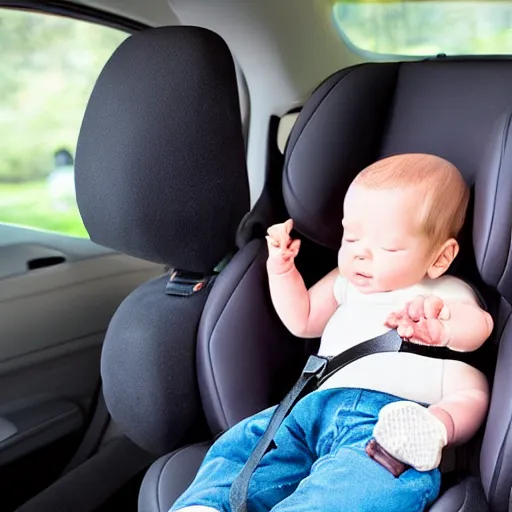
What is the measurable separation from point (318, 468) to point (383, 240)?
368 millimetres

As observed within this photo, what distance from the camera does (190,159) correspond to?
1.44 m

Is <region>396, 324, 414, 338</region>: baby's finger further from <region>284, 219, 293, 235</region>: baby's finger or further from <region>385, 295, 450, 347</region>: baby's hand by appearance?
<region>284, 219, 293, 235</region>: baby's finger

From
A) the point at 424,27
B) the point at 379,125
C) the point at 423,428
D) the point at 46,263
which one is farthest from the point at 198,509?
the point at 424,27

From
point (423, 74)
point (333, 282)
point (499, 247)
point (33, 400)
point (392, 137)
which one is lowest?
point (33, 400)

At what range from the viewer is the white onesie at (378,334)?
1.31 m

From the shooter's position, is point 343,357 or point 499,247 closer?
point 499,247

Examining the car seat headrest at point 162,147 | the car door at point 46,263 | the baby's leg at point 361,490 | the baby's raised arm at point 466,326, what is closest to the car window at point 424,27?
the car door at point 46,263

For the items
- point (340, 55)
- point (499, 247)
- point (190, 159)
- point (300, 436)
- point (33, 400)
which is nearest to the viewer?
point (499, 247)

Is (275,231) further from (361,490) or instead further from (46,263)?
(46,263)

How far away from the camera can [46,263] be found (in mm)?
1961

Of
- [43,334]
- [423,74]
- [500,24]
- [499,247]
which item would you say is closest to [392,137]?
[423,74]

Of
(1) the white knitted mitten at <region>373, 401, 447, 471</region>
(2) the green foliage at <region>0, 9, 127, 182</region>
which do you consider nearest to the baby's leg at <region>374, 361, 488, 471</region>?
(1) the white knitted mitten at <region>373, 401, 447, 471</region>

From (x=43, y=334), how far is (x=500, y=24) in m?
1.31

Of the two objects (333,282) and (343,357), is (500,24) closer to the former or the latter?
(333,282)
